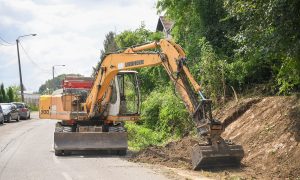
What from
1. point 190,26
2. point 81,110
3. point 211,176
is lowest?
point 211,176

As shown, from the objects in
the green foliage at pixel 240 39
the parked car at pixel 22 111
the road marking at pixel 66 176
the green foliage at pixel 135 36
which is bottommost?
the road marking at pixel 66 176

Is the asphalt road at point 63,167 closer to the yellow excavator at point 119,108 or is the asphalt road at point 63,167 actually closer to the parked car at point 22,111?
the yellow excavator at point 119,108

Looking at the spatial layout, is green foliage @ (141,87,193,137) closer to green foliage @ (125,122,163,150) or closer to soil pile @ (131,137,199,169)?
green foliage @ (125,122,163,150)

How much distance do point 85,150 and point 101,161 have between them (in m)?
2.40

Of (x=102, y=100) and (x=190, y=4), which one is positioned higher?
(x=190, y=4)

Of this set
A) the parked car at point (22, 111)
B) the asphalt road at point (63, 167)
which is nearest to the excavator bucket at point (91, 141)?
the asphalt road at point (63, 167)

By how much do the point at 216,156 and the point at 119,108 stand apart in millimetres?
6177

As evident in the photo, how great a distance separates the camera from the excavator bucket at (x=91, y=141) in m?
16.3

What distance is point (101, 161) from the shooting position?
14641 millimetres

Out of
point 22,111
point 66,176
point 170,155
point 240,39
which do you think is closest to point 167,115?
point 170,155

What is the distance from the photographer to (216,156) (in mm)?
11883

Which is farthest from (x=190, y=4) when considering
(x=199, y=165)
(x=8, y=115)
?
(x=8, y=115)

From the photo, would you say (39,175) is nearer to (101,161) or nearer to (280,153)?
(101,161)

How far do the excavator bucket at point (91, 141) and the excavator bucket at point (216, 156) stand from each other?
4514 millimetres
